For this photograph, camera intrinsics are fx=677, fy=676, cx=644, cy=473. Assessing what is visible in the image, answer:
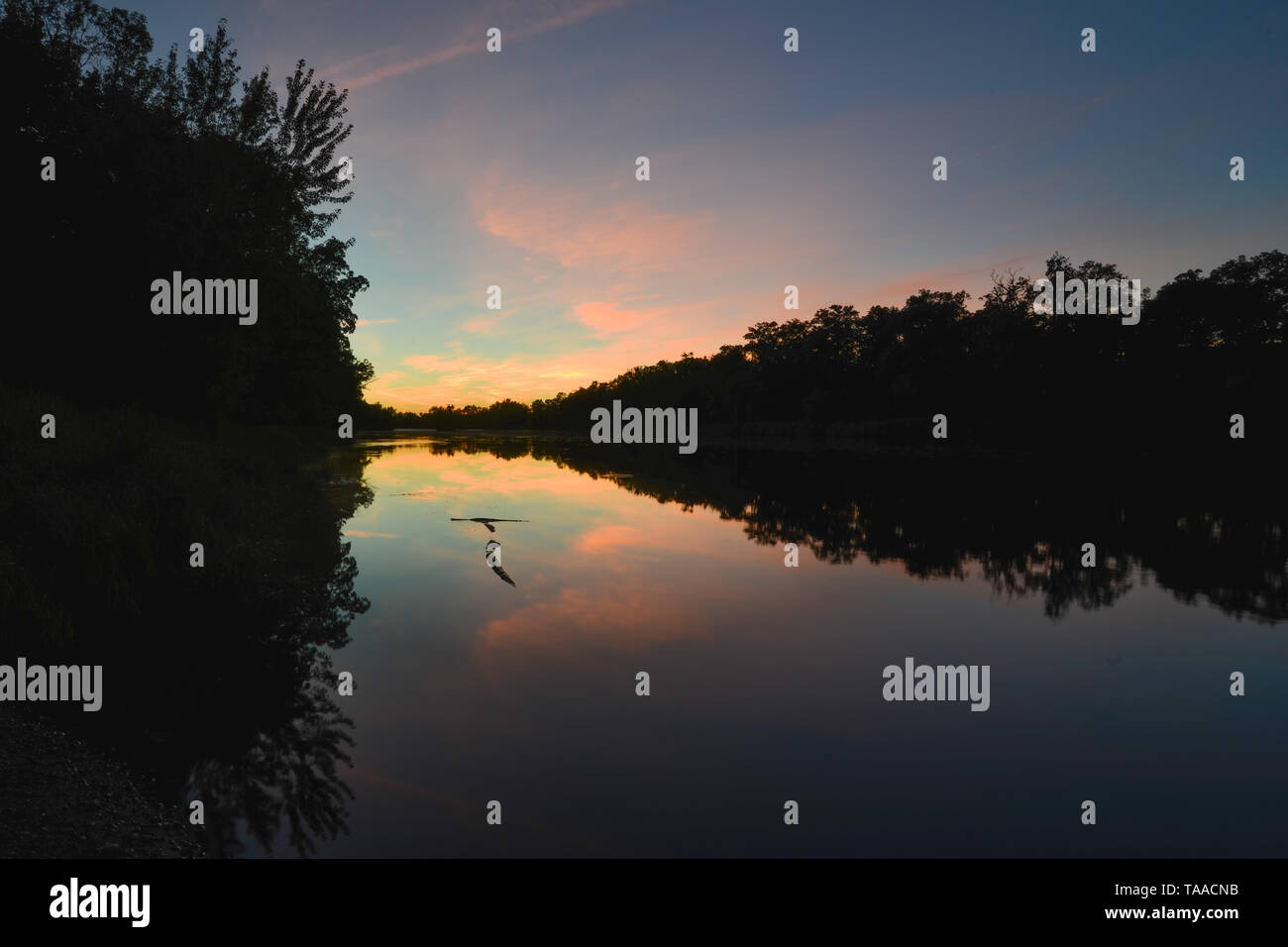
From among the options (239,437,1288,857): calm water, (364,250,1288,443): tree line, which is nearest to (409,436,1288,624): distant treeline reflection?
(239,437,1288,857): calm water

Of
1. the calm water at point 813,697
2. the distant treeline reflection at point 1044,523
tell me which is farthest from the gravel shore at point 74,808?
the distant treeline reflection at point 1044,523

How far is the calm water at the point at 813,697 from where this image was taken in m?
7.85

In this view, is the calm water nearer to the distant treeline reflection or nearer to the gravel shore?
the distant treeline reflection

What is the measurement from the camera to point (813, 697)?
11852mm

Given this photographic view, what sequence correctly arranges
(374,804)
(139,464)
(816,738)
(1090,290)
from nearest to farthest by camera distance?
(374,804), (816,738), (139,464), (1090,290)

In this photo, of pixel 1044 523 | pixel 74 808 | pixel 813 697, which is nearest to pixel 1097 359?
pixel 1044 523

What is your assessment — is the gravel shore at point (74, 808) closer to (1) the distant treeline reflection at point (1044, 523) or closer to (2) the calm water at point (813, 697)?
(2) the calm water at point (813, 697)

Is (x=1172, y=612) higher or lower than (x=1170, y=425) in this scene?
lower

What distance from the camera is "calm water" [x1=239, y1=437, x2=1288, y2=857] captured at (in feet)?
25.8

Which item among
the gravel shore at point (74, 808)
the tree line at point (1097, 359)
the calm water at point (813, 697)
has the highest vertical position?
the tree line at point (1097, 359)

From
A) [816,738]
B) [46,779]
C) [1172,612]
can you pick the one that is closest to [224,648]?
[46,779]

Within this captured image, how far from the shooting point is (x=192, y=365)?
25.5m
